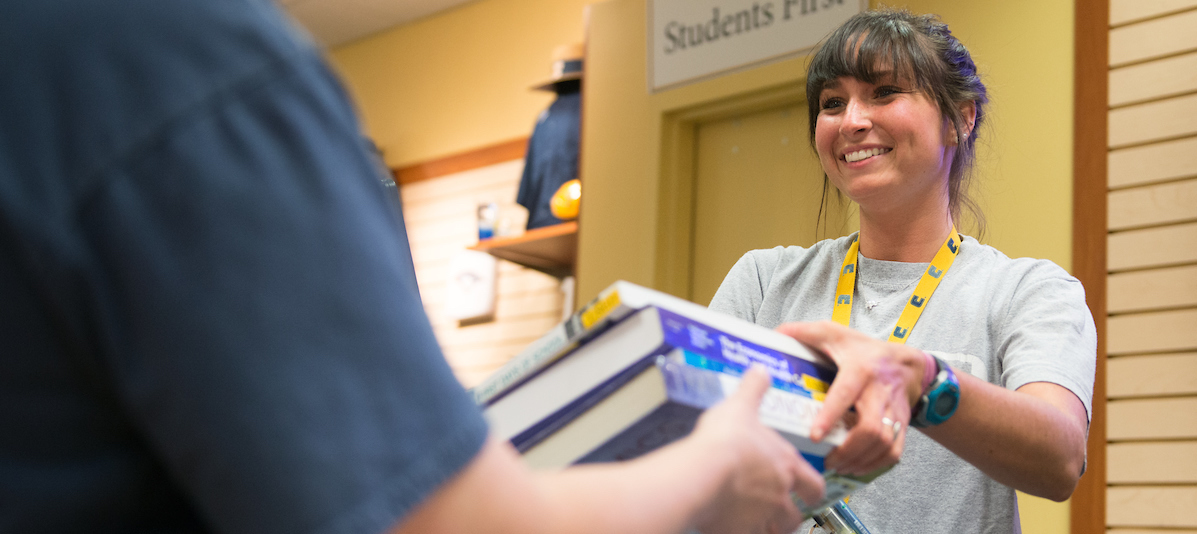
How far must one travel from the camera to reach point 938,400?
3.11 ft

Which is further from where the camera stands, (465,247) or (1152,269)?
(465,247)

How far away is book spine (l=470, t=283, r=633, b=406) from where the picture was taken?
679mm

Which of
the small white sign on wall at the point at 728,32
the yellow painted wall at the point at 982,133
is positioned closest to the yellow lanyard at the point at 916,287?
the yellow painted wall at the point at 982,133

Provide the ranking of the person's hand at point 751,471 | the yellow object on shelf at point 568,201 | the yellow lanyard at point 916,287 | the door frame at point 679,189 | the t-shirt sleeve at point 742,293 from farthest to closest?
the yellow object on shelf at point 568,201 < the door frame at point 679,189 < the t-shirt sleeve at point 742,293 < the yellow lanyard at point 916,287 < the person's hand at point 751,471

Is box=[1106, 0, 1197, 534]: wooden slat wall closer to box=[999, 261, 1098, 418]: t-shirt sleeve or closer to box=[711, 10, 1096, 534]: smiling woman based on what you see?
box=[711, 10, 1096, 534]: smiling woman

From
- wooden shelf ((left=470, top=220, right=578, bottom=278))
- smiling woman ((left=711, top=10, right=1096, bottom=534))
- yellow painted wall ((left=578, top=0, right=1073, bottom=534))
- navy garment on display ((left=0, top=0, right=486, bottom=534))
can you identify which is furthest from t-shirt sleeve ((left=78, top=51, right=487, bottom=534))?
wooden shelf ((left=470, top=220, right=578, bottom=278))

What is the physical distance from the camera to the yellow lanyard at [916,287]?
56.5 inches

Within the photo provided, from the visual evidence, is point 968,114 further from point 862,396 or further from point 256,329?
point 256,329

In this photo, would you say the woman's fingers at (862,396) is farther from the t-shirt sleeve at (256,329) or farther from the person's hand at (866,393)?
the t-shirt sleeve at (256,329)

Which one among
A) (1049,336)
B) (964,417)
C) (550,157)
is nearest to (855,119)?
(1049,336)

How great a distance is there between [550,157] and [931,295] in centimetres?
304

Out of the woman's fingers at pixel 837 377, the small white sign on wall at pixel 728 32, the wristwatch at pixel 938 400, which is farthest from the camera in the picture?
the small white sign on wall at pixel 728 32

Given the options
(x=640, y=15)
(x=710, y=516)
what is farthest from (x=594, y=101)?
(x=710, y=516)

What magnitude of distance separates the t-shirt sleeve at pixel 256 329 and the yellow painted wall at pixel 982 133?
2.15 metres
